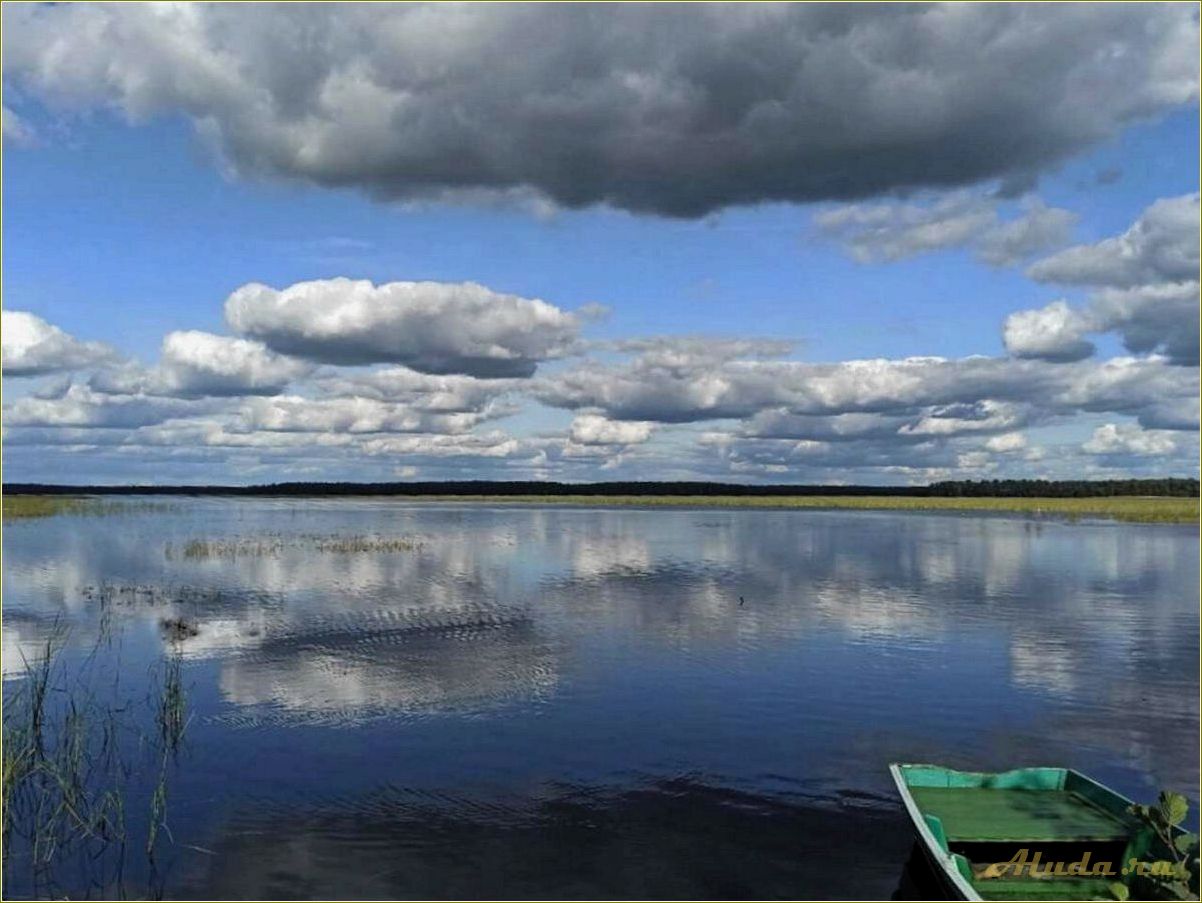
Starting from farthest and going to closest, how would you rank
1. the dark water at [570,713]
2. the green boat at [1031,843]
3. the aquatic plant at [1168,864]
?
1. the dark water at [570,713]
2. the green boat at [1031,843]
3. the aquatic plant at [1168,864]

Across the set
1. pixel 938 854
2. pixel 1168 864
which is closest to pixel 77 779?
pixel 938 854

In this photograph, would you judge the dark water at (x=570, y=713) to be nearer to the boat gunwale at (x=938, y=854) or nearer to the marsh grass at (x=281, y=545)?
the boat gunwale at (x=938, y=854)

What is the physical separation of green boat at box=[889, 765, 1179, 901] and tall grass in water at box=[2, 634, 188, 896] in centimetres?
1203

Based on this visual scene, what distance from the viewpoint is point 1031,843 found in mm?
13633

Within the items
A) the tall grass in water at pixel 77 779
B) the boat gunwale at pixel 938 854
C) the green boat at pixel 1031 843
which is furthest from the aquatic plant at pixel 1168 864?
the tall grass in water at pixel 77 779

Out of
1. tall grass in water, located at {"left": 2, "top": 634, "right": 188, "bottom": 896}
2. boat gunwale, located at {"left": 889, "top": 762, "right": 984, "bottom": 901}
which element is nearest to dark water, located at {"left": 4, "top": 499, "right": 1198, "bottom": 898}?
tall grass in water, located at {"left": 2, "top": 634, "right": 188, "bottom": 896}

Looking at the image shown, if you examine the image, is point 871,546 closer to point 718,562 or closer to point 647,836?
point 718,562

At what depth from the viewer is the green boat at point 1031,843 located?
13.1m

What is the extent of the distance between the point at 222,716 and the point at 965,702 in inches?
756

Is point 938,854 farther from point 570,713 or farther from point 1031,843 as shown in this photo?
point 570,713

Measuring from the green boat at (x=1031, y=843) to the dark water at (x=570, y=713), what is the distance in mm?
1182

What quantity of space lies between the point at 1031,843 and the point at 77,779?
55.0 ft

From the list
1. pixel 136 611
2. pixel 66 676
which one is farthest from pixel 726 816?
pixel 136 611

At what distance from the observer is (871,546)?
76.2 m
